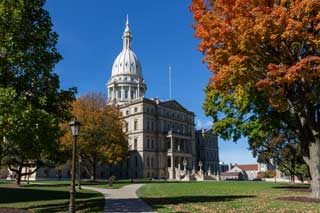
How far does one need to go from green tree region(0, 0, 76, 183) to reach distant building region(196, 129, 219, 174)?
4751 inches

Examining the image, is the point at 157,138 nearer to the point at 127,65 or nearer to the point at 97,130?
the point at 127,65

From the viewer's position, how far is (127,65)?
13862cm

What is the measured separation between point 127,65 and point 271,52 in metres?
122

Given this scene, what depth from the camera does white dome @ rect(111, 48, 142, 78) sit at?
5408 inches

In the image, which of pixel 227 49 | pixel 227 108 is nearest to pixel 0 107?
pixel 227 49

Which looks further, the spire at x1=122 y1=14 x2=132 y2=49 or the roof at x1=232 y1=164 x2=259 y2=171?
the roof at x1=232 y1=164 x2=259 y2=171

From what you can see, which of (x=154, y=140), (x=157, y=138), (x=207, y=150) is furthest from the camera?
(x=207, y=150)

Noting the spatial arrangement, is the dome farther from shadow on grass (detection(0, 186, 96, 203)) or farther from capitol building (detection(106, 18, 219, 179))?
shadow on grass (detection(0, 186, 96, 203))

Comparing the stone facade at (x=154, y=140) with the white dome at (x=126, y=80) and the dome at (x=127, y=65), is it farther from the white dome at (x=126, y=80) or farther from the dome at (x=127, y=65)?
the dome at (x=127, y=65)

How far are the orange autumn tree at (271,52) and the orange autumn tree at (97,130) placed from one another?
35.0m

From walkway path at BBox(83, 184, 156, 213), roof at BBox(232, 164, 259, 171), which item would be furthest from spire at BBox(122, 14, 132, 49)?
walkway path at BBox(83, 184, 156, 213)

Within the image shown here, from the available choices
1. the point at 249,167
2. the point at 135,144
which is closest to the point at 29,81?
the point at 135,144

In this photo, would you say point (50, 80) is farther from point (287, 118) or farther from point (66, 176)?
point (66, 176)

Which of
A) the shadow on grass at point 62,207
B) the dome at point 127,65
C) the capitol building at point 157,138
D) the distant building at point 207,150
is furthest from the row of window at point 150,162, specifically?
the shadow on grass at point 62,207
